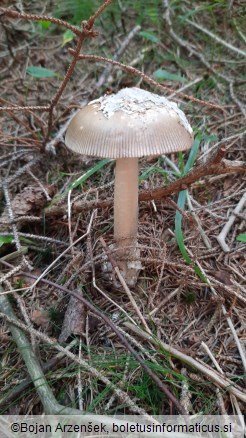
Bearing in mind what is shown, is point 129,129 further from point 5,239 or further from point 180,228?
point 5,239

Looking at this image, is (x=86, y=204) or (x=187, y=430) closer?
(x=187, y=430)

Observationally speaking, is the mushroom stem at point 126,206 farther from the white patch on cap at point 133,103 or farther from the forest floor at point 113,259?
the white patch on cap at point 133,103

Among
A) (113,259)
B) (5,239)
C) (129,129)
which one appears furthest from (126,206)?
(5,239)

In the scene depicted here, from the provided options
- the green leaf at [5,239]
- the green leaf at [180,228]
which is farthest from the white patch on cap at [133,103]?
the green leaf at [5,239]

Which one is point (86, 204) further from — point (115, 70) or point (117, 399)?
point (115, 70)

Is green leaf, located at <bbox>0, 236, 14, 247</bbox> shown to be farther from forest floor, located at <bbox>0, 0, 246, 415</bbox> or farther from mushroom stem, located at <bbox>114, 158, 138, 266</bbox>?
mushroom stem, located at <bbox>114, 158, 138, 266</bbox>

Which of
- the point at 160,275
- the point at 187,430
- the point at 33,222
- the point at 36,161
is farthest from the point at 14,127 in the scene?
the point at 187,430
